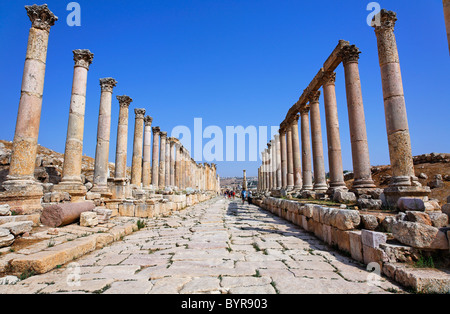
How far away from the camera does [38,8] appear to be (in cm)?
888

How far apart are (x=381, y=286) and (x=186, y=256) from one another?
3.41m

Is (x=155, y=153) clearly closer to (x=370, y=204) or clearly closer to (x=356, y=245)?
A: (x=370, y=204)

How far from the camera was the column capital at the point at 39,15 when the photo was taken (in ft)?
28.9

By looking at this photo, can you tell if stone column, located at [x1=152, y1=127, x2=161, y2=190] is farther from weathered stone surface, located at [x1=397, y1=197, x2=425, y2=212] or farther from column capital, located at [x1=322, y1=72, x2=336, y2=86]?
weathered stone surface, located at [x1=397, y1=197, x2=425, y2=212]

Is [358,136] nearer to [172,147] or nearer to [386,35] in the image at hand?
[386,35]

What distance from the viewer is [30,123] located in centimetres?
832

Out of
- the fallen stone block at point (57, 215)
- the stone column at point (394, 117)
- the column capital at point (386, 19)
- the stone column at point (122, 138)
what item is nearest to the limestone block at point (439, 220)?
the stone column at point (394, 117)

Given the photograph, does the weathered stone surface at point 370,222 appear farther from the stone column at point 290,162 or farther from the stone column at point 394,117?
the stone column at point 290,162

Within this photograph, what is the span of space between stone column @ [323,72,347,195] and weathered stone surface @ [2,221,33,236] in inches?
450

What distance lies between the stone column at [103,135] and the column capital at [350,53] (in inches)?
459

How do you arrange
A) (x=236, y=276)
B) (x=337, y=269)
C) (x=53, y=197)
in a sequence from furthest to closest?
1. (x=53, y=197)
2. (x=337, y=269)
3. (x=236, y=276)

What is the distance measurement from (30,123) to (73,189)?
2.93m

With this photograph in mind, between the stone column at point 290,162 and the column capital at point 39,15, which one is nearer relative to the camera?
the column capital at point 39,15
